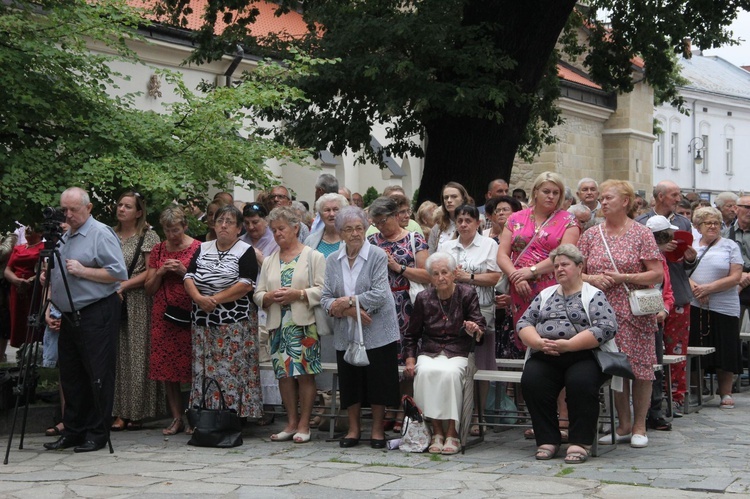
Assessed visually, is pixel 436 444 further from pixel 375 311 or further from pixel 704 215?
pixel 704 215

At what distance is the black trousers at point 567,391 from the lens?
8.84 metres

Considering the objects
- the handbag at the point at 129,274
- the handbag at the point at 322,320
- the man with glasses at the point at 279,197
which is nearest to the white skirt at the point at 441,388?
the handbag at the point at 322,320

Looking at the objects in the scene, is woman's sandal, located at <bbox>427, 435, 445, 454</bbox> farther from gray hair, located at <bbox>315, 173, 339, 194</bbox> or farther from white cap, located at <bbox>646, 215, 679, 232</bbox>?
gray hair, located at <bbox>315, 173, 339, 194</bbox>

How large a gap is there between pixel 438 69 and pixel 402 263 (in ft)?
Result: 21.7

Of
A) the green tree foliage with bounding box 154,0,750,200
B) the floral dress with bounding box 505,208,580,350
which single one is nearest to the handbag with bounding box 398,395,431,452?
the floral dress with bounding box 505,208,580,350

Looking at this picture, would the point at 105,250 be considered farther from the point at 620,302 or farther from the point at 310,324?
the point at 620,302

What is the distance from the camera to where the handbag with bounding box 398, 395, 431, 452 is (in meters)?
9.32

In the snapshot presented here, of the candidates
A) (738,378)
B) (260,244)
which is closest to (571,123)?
(738,378)

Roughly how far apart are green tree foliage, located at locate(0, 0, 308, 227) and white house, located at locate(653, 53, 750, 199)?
160 feet

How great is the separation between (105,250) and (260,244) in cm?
189

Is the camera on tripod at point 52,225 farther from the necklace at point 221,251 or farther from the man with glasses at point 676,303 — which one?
the man with glasses at point 676,303

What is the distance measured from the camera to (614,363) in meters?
8.79

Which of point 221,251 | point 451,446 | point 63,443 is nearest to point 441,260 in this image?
point 451,446

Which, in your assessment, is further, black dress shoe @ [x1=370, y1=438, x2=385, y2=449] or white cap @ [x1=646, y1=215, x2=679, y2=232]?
white cap @ [x1=646, y1=215, x2=679, y2=232]
